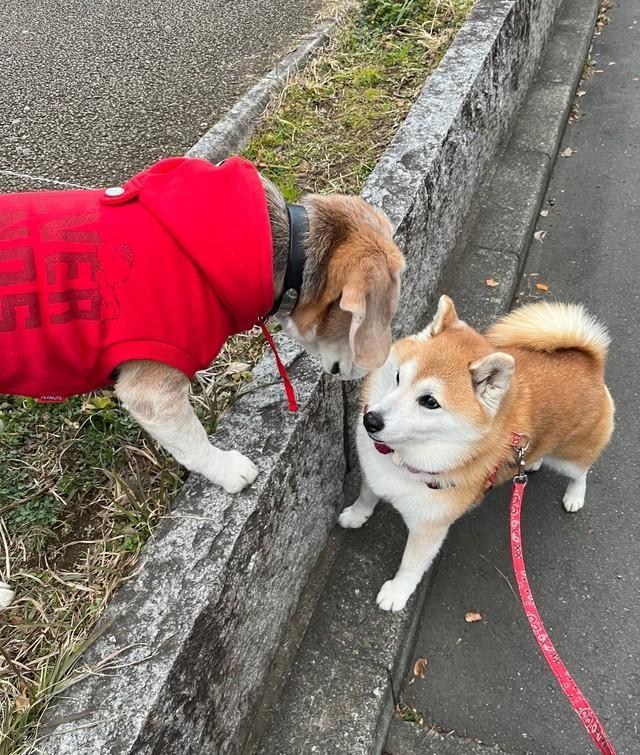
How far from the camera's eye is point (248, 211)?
1.93 meters

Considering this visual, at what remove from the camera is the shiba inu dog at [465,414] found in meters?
2.06

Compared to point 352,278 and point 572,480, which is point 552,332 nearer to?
point 572,480

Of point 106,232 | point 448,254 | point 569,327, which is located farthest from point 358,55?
point 106,232

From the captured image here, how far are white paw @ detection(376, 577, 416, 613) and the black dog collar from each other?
121 centimetres

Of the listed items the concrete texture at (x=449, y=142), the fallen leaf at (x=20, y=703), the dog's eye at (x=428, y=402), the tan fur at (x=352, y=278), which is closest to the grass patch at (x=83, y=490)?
the fallen leaf at (x=20, y=703)

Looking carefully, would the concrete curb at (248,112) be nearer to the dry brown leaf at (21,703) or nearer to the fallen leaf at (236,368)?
the fallen leaf at (236,368)

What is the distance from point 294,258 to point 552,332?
1121 mm

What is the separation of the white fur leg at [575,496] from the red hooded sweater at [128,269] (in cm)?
183

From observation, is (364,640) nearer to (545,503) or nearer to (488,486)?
(488,486)

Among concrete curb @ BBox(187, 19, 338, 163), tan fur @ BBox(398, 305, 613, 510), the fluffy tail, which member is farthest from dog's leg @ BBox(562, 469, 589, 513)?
concrete curb @ BBox(187, 19, 338, 163)

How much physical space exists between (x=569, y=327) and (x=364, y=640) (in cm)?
150

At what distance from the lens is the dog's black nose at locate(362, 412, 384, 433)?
2068 millimetres

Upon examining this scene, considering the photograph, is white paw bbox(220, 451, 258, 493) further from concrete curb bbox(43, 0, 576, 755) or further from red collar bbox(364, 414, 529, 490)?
red collar bbox(364, 414, 529, 490)

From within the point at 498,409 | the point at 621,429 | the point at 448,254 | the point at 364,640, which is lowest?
the point at 364,640
